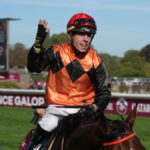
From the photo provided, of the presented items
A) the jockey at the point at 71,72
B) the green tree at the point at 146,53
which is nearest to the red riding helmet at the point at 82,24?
the jockey at the point at 71,72

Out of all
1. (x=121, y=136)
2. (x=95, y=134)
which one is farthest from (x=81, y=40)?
(x=121, y=136)

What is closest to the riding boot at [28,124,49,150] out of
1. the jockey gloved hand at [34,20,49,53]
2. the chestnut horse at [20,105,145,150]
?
the chestnut horse at [20,105,145,150]

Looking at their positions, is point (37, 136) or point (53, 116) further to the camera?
point (37, 136)

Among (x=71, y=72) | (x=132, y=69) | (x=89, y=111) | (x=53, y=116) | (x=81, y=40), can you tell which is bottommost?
(x=132, y=69)

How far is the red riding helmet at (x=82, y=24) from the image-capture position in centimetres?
498

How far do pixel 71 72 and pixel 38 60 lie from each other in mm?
336

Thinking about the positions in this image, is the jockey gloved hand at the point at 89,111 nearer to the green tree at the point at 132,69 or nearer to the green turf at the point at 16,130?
the green turf at the point at 16,130

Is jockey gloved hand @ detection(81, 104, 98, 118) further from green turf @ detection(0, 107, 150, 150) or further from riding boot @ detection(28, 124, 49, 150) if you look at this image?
green turf @ detection(0, 107, 150, 150)

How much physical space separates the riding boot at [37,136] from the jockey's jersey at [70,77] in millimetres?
286

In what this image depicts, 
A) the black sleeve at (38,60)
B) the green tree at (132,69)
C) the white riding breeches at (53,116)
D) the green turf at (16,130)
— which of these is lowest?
the green tree at (132,69)

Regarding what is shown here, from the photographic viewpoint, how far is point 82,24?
16.3 ft

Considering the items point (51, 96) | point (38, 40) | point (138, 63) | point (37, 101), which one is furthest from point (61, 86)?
point (138, 63)

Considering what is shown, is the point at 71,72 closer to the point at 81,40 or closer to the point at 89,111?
the point at 81,40

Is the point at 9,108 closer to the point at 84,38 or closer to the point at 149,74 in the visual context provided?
the point at 84,38
